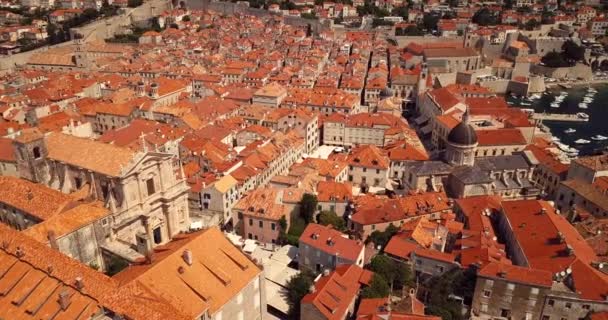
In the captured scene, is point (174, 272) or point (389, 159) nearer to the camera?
point (174, 272)

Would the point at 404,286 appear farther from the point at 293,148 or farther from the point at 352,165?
the point at 293,148

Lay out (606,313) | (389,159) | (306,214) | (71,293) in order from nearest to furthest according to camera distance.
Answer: (71,293) < (606,313) < (306,214) < (389,159)

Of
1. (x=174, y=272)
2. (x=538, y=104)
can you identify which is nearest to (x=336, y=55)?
(x=538, y=104)

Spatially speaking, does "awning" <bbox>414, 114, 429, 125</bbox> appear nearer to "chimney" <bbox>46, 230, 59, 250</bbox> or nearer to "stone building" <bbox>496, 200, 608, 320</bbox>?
"stone building" <bbox>496, 200, 608, 320</bbox>

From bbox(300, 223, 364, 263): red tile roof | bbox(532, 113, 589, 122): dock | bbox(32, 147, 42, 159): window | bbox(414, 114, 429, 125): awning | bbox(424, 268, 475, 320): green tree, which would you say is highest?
bbox(32, 147, 42, 159): window

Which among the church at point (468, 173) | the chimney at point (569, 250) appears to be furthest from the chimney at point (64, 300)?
the church at point (468, 173)

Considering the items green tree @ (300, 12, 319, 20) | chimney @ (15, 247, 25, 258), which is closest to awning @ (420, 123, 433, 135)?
chimney @ (15, 247, 25, 258)

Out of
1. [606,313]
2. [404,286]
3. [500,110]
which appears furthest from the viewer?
[500,110]
